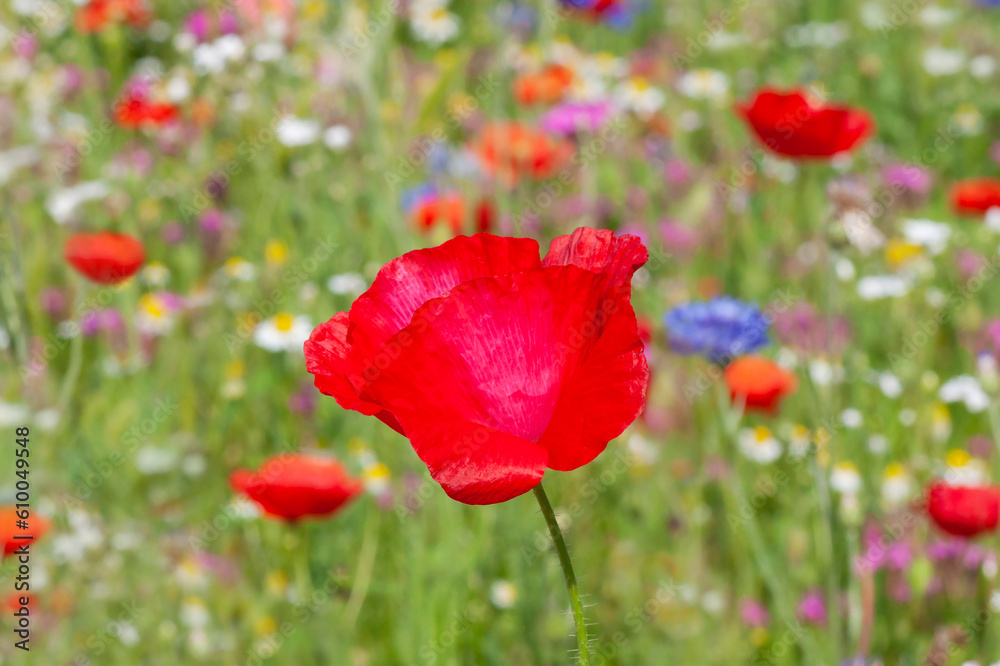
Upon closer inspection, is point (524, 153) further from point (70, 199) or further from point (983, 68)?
point (983, 68)

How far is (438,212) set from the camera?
1.59m

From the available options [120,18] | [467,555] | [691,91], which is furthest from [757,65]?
[467,555]

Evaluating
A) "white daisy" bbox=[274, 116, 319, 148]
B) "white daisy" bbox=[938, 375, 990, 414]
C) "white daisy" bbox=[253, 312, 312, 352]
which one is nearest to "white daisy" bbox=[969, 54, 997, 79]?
"white daisy" bbox=[938, 375, 990, 414]

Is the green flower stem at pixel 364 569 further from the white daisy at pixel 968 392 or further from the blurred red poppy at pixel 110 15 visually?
the blurred red poppy at pixel 110 15

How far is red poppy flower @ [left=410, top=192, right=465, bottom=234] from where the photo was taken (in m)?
1.56

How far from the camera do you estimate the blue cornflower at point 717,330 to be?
1.16 meters

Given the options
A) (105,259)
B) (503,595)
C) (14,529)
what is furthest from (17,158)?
(503,595)

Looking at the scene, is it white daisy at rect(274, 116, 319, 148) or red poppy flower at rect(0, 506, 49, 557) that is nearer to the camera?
red poppy flower at rect(0, 506, 49, 557)

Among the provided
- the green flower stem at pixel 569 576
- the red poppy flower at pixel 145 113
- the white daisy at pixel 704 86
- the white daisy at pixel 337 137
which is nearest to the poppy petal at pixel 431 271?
the green flower stem at pixel 569 576

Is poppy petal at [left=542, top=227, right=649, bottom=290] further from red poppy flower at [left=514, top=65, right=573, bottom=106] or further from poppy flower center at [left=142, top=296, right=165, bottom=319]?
red poppy flower at [left=514, top=65, right=573, bottom=106]

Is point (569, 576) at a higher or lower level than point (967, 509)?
higher

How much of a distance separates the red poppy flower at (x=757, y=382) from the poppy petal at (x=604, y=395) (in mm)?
949

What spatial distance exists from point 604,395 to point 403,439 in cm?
96

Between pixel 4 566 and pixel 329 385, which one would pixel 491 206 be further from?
pixel 329 385
